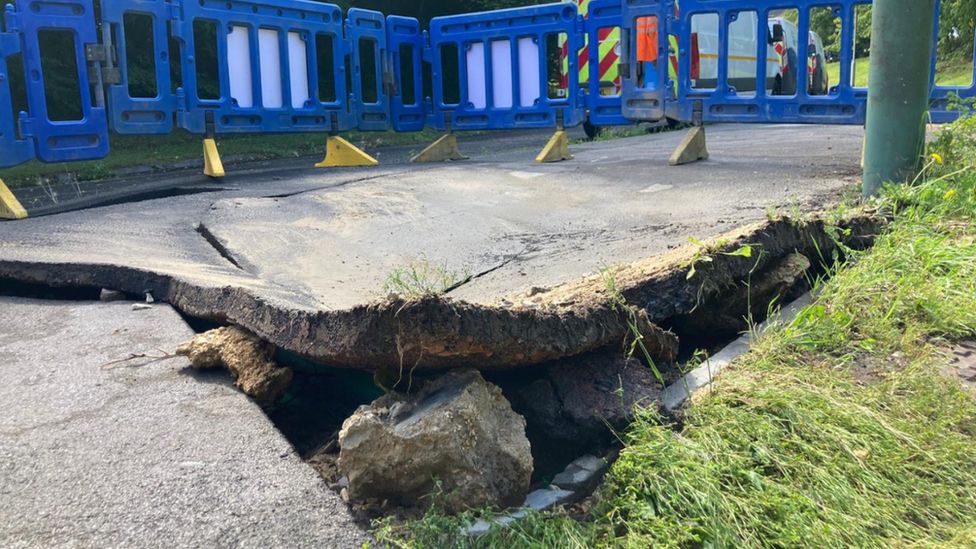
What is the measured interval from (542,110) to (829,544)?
24.6 feet

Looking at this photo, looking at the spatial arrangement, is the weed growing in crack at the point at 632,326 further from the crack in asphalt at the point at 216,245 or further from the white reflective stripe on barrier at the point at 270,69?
the white reflective stripe on barrier at the point at 270,69

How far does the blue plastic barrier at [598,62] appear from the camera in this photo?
8.48 metres

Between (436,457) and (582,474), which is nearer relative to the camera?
(436,457)

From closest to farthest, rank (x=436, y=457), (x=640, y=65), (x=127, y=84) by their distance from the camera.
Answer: (x=436, y=457) < (x=127, y=84) < (x=640, y=65)

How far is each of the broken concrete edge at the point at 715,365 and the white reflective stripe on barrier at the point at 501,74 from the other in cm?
637

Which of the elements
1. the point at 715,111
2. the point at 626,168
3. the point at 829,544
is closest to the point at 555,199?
the point at 626,168

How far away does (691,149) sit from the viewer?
290 inches

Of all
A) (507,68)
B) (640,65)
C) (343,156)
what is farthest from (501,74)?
(343,156)

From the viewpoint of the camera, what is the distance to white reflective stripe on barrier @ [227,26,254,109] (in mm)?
8211

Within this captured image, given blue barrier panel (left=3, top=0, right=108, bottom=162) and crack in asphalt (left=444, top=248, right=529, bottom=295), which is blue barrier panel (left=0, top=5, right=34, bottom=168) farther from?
crack in asphalt (left=444, top=248, right=529, bottom=295)

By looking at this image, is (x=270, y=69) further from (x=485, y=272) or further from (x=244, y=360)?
(x=244, y=360)

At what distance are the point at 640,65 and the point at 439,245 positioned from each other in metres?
4.56

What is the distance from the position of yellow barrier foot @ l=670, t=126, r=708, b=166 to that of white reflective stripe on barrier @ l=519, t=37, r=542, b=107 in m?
2.23

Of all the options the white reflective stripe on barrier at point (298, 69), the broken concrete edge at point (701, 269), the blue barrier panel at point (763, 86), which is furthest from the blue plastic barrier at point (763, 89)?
the white reflective stripe on barrier at point (298, 69)
